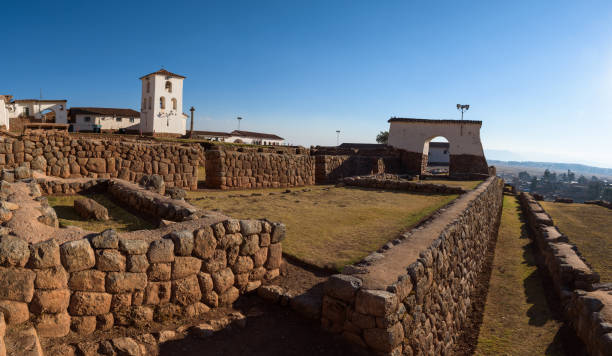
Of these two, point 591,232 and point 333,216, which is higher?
point 333,216

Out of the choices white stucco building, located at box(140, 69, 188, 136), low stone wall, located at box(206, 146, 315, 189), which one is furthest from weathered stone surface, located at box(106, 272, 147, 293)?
white stucco building, located at box(140, 69, 188, 136)

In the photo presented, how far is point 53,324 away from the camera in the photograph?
3354mm

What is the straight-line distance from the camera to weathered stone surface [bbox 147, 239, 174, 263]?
155 inches

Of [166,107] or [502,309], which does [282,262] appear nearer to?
[502,309]

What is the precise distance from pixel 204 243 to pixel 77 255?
1.34 meters

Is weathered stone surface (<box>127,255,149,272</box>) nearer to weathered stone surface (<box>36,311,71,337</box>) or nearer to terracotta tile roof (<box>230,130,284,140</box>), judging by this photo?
weathered stone surface (<box>36,311,71,337</box>)

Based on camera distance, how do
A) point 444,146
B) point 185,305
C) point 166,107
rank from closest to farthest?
point 185,305 < point 166,107 < point 444,146

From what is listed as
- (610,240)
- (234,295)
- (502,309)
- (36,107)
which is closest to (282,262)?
(234,295)

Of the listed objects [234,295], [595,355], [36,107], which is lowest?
[595,355]

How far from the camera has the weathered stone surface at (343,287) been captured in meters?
4.21

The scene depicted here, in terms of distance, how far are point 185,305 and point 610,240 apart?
13951 millimetres

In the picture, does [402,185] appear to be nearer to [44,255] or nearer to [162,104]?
[44,255]

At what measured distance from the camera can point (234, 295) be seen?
15.8 feet

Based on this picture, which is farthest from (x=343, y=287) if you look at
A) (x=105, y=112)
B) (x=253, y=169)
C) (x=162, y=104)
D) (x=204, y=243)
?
(x=105, y=112)
